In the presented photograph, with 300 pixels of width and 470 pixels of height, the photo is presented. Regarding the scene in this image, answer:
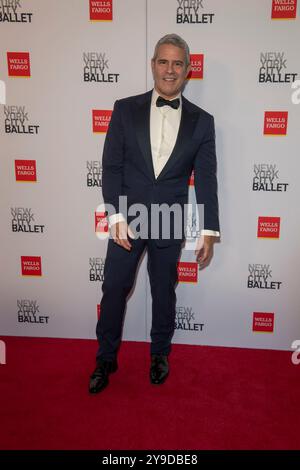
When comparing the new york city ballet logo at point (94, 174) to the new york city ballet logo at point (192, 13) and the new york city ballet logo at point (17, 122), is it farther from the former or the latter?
the new york city ballet logo at point (192, 13)

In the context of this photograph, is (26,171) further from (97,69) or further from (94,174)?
(97,69)

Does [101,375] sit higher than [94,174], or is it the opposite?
[94,174]

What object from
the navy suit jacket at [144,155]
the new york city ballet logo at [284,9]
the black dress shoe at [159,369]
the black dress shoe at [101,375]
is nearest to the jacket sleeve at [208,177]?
the navy suit jacket at [144,155]

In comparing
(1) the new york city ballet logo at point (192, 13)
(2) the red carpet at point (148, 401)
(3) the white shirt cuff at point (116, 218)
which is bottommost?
(2) the red carpet at point (148, 401)

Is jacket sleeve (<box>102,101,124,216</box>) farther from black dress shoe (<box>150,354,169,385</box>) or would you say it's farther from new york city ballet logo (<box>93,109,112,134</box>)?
black dress shoe (<box>150,354,169,385</box>)

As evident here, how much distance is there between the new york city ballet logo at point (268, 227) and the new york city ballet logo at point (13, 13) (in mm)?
1895

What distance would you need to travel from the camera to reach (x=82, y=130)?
8.95 ft

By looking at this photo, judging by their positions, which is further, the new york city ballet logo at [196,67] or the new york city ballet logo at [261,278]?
the new york city ballet logo at [261,278]

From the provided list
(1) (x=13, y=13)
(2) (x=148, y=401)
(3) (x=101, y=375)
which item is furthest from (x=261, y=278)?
(1) (x=13, y=13)

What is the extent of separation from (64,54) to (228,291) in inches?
72.4

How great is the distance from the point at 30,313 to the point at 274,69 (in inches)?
89.0

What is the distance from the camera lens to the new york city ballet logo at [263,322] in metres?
2.95

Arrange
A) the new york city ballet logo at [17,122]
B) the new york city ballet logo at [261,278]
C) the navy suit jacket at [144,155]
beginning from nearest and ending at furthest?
the navy suit jacket at [144,155]
the new york city ballet logo at [17,122]
the new york city ballet logo at [261,278]

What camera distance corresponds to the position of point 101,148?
9.01ft
